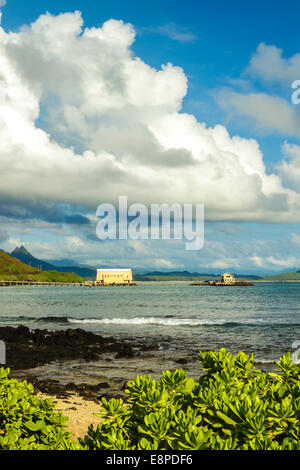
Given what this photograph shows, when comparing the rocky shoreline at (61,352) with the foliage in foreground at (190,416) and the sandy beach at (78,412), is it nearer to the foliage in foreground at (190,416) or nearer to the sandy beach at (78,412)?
the sandy beach at (78,412)

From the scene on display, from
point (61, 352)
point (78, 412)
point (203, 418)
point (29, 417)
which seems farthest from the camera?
point (61, 352)

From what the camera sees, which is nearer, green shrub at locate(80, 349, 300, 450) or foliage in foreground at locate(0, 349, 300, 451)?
green shrub at locate(80, 349, 300, 450)

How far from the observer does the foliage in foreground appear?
3418 mm

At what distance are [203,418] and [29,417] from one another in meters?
2.65

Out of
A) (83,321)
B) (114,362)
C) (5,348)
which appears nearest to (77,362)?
(114,362)

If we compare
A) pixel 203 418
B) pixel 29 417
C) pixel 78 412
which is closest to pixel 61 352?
pixel 78 412

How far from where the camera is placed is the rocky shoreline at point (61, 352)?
51.0 feet

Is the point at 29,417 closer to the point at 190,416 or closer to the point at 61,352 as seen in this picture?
the point at 190,416

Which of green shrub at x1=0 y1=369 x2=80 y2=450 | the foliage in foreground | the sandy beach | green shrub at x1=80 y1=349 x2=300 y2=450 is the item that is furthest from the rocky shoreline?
green shrub at x1=80 y1=349 x2=300 y2=450

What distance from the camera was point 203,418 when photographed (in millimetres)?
4117

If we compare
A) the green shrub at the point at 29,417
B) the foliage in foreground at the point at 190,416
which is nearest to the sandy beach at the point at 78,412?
the green shrub at the point at 29,417

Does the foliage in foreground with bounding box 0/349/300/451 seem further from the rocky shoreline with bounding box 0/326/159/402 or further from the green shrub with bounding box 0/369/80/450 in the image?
the rocky shoreline with bounding box 0/326/159/402

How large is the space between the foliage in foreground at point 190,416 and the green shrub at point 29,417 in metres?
0.01

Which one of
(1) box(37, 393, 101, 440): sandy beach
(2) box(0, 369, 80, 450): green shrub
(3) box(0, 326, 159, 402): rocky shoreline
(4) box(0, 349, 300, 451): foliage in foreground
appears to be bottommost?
(3) box(0, 326, 159, 402): rocky shoreline
